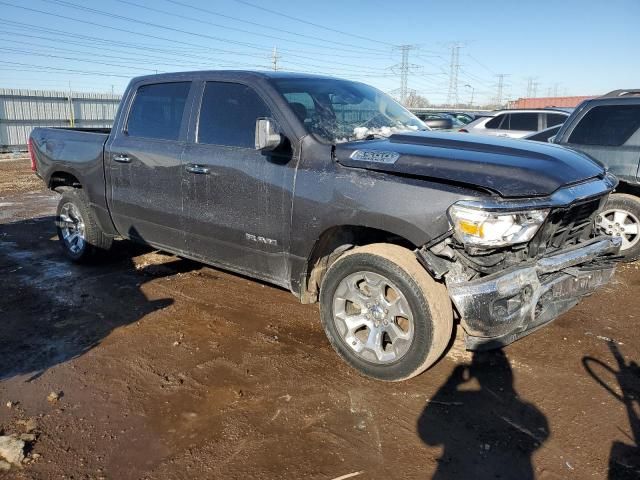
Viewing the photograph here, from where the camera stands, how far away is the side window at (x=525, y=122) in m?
10.3

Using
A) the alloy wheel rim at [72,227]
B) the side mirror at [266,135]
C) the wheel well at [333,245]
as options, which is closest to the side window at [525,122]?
the wheel well at [333,245]

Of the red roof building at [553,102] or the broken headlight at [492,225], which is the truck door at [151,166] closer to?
the broken headlight at [492,225]

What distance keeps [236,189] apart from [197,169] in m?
0.45

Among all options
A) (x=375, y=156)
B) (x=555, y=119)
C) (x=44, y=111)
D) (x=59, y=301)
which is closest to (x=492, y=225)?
(x=375, y=156)

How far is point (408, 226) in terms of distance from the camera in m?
2.98

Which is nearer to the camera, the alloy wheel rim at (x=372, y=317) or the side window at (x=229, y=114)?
the alloy wheel rim at (x=372, y=317)

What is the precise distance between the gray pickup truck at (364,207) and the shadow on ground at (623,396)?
0.55 meters

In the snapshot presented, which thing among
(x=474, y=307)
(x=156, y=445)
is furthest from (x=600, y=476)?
(x=156, y=445)

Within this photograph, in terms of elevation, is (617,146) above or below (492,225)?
above

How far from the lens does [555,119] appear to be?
1012cm

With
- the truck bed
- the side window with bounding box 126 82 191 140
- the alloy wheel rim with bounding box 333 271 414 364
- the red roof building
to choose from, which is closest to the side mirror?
the alloy wheel rim with bounding box 333 271 414 364

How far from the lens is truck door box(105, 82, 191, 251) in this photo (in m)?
4.34

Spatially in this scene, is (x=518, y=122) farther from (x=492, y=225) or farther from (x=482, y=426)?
(x=482, y=426)

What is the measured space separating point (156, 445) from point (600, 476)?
2.24m
